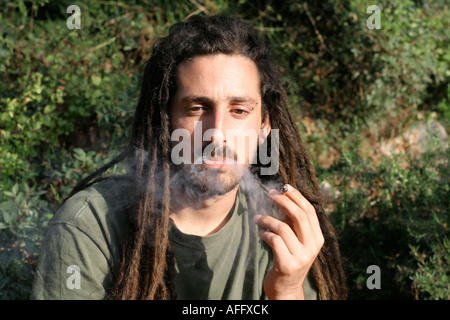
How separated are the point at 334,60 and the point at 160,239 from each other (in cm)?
369

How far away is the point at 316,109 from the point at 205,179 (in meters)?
3.33

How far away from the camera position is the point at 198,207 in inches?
95.7

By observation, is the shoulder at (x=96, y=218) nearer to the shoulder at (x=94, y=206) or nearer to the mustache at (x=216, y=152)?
the shoulder at (x=94, y=206)

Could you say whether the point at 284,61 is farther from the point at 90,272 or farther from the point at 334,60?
the point at 90,272

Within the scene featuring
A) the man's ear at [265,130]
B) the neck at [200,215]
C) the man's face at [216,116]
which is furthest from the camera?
the man's ear at [265,130]

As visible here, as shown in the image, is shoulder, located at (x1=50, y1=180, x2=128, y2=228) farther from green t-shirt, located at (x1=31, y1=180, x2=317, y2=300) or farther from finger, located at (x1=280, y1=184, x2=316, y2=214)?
finger, located at (x1=280, y1=184, x2=316, y2=214)

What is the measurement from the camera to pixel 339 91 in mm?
5324

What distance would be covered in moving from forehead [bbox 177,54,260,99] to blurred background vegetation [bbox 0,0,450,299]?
1.10 metres

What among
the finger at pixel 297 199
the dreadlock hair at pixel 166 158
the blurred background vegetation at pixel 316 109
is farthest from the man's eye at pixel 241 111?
the blurred background vegetation at pixel 316 109

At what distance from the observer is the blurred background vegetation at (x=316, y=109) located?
3.25m

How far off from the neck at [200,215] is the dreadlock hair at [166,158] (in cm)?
16

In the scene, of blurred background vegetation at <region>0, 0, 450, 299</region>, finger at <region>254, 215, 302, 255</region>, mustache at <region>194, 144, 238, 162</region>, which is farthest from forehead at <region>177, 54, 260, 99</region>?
blurred background vegetation at <region>0, 0, 450, 299</region>

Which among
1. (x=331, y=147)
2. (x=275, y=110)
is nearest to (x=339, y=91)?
(x=331, y=147)

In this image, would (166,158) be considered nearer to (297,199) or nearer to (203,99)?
(203,99)
